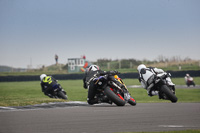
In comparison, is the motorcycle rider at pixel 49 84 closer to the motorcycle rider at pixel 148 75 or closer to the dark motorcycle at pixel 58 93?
the dark motorcycle at pixel 58 93

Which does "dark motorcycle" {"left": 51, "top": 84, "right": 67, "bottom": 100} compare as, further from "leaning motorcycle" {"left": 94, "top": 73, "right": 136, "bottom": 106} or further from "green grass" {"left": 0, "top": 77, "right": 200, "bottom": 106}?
"leaning motorcycle" {"left": 94, "top": 73, "right": 136, "bottom": 106}

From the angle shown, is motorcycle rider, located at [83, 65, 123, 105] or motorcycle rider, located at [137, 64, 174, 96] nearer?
motorcycle rider, located at [83, 65, 123, 105]

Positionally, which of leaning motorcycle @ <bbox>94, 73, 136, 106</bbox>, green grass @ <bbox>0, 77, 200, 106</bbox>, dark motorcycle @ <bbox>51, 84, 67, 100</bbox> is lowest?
green grass @ <bbox>0, 77, 200, 106</bbox>

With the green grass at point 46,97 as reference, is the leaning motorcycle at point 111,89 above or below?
above

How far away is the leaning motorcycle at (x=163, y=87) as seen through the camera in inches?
523

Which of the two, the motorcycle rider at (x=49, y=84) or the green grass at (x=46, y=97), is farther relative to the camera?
the motorcycle rider at (x=49, y=84)

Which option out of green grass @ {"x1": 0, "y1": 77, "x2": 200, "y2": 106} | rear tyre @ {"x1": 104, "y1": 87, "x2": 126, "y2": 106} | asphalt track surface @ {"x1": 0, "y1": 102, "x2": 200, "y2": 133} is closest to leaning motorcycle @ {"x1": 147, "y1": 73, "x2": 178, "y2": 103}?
rear tyre @ {"x1": 104, "y1": 87, "x2": 126, "y2": 106}

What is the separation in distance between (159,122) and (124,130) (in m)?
1.32

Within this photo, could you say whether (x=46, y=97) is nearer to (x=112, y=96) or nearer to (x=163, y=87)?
(x=163, y=87)

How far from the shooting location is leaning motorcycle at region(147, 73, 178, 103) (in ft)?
43.5

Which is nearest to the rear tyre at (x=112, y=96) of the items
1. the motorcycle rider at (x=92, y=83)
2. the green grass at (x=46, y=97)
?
the motorcycle rider at (x=92, y=83)

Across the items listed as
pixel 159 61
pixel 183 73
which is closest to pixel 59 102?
pixel 183 73

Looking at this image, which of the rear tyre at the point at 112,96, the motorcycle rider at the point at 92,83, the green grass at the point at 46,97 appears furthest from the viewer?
the green grass at the point at 46,97

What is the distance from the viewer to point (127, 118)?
9.12m
